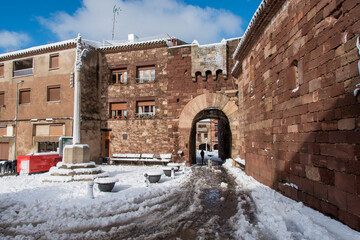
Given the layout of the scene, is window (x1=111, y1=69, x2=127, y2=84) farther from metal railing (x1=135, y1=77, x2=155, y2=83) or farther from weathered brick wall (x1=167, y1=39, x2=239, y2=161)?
weathered brick wall (x1=167, y1=39, x2=239, y2=161)

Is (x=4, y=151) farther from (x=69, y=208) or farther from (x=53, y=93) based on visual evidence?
(x=69, y=208)

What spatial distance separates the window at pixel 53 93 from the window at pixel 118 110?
3.36 meters

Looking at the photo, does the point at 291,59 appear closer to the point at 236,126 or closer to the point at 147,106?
the point at 236,126

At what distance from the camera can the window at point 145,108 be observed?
593 inches

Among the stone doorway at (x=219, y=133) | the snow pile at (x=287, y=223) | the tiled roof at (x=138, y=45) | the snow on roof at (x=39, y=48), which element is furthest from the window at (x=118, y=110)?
the snow pile at (x=287, y=223)

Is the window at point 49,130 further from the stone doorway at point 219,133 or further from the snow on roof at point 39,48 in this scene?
the stone doorway at point 219,133

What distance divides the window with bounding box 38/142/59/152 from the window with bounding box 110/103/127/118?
3887 mm

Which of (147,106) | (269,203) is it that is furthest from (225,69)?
(269,203)

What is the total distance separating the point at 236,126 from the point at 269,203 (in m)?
8.22

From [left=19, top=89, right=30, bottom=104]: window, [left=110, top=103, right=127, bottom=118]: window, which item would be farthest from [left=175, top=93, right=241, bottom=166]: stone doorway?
[left=19, top=89, right=30, bottom=104]: window

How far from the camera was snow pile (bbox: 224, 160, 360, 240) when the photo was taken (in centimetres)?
345

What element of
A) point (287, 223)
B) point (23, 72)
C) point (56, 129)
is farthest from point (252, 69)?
point (23, 72)

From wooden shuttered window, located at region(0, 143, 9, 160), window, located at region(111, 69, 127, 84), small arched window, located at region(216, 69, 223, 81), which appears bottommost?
wooden shuttered window, located at region(0, 143, 9, 160)

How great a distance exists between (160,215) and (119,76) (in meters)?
12.5
